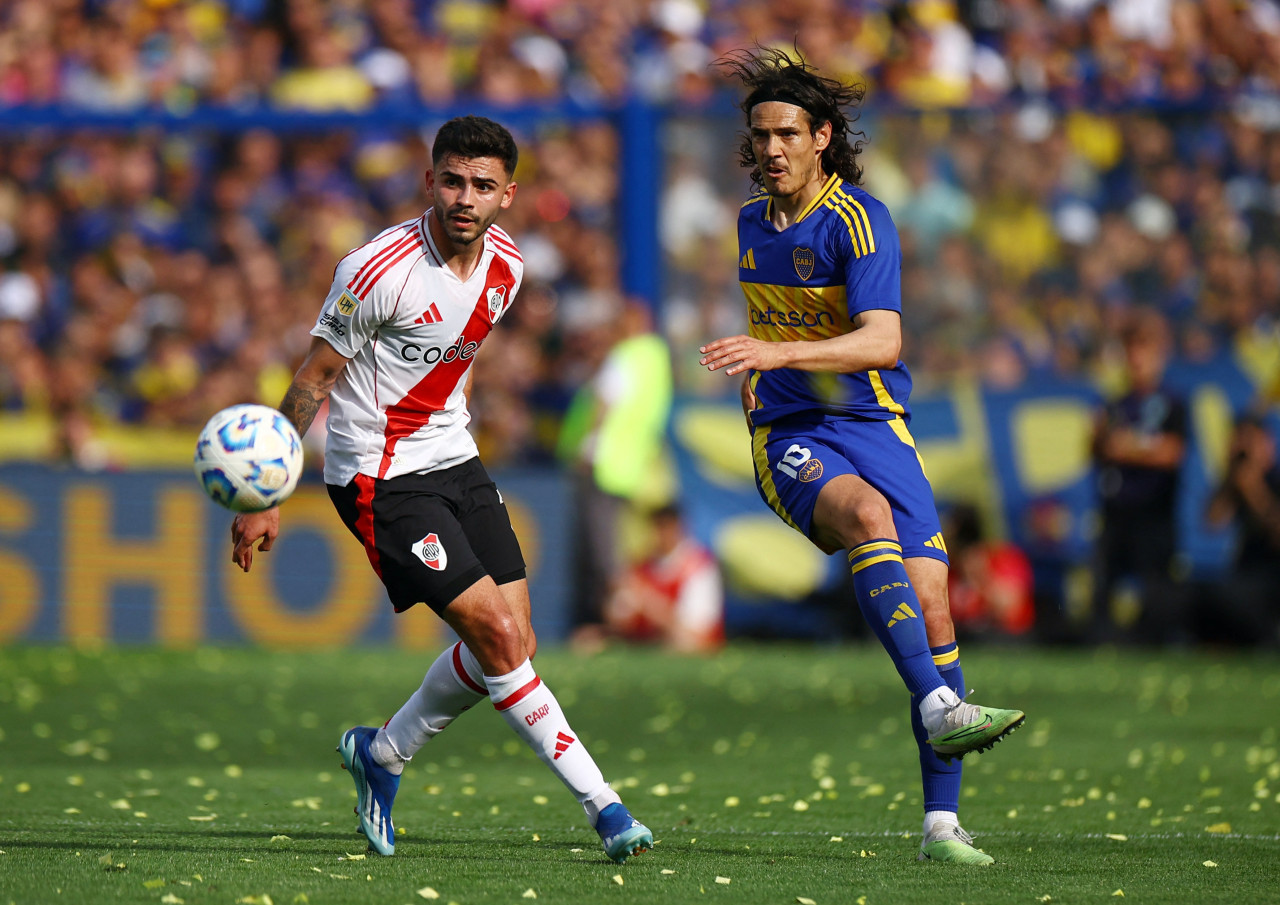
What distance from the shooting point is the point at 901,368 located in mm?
6355

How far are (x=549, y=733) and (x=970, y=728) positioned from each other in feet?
4.68

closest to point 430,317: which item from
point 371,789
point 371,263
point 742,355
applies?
point 371,263

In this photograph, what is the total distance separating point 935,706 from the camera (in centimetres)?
557

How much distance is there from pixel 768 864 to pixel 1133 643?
843 centimetres

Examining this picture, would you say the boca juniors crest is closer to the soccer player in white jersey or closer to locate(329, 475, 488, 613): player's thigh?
the soccer player in white jersey

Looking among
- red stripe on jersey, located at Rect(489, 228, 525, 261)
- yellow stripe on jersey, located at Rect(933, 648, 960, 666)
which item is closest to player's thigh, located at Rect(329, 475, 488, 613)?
red stripe on jersey, located at Rect(489, 228, 525, 261)

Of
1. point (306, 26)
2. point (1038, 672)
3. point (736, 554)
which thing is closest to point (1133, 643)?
point (1038, 672)

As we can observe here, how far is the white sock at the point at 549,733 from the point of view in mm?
5711

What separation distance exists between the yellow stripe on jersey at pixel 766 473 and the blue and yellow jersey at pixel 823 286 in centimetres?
6

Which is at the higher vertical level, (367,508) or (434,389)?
(434,389)

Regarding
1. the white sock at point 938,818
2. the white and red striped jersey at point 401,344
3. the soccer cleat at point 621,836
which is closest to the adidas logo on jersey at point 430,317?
the white and red striped jersey at point 401,344

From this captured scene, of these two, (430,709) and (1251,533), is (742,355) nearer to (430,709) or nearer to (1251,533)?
(430,709)

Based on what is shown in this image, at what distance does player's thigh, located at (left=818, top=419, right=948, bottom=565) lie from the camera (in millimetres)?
5996

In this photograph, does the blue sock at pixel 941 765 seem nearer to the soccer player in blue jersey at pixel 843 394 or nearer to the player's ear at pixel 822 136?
the soccer player in blue jersey at pixel 843 394
